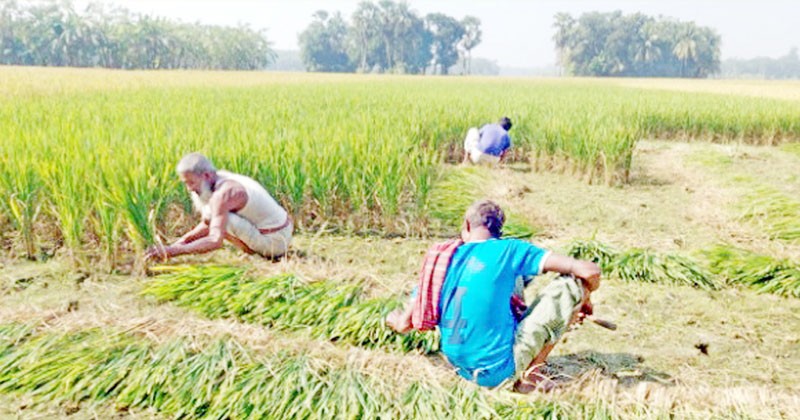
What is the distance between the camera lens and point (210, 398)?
2498 mm

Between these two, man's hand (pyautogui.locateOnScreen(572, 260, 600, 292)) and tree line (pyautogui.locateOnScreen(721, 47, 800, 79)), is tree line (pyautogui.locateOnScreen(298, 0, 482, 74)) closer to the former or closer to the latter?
man's hand (pyautogui.locateOnScreen(572, 260, 600, 292))

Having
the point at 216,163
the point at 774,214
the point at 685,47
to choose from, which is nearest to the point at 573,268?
the point at 216,163

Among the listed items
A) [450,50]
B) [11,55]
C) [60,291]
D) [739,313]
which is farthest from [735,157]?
[450,50]

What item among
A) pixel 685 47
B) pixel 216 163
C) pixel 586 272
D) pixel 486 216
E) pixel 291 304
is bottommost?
pixel 291 304

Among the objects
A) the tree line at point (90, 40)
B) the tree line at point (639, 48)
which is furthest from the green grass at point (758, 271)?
the tree line at point (639, 48)

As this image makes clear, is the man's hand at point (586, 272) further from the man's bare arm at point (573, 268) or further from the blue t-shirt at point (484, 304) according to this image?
the blue t-shirt at point (484, 304)

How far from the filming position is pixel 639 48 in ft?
248

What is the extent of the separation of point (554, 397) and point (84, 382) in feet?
6.26

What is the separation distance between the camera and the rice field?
8.15 ft

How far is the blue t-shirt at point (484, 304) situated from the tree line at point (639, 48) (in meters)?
76.6

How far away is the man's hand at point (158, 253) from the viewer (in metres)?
3.78

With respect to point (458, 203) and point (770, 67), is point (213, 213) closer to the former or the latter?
point (458, 203)

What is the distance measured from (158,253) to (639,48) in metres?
80.3

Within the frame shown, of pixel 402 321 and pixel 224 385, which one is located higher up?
pixel 402 321
